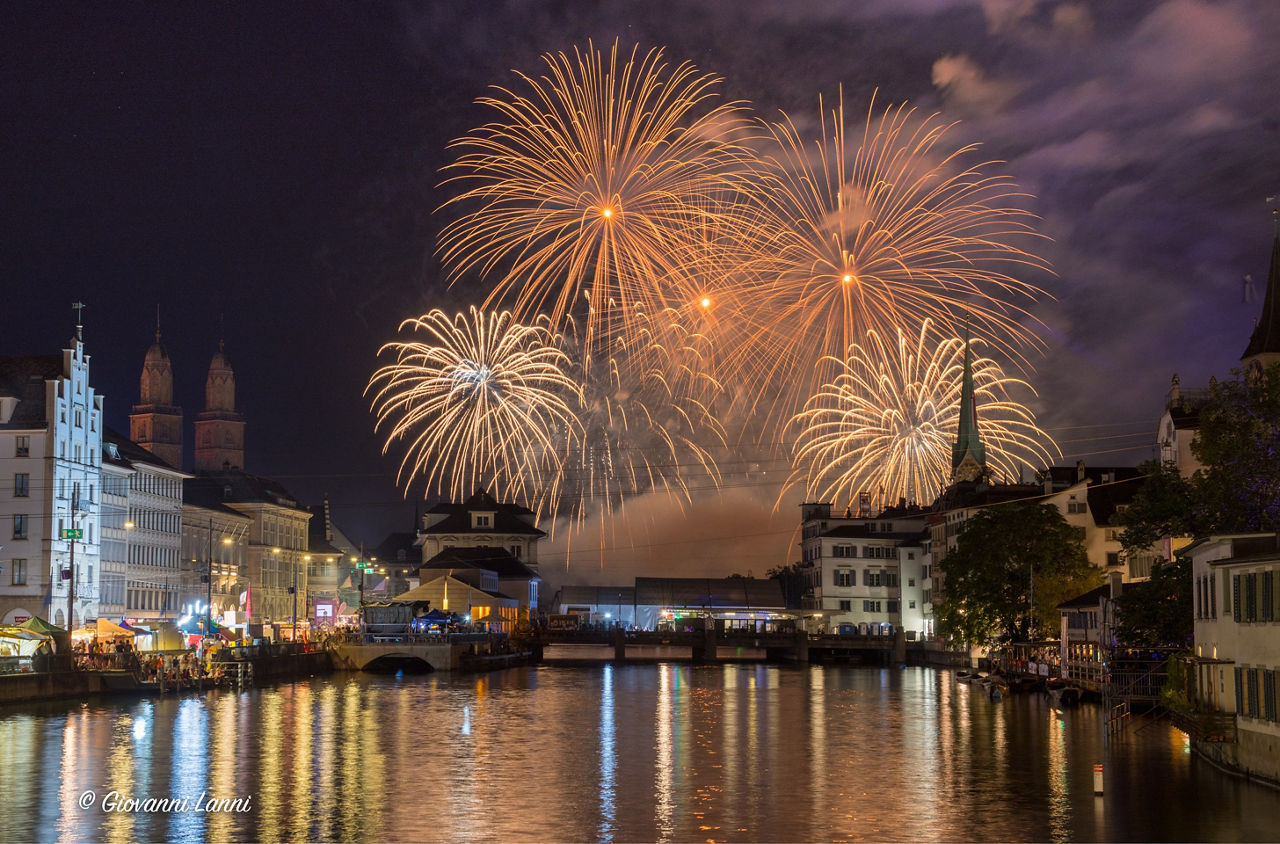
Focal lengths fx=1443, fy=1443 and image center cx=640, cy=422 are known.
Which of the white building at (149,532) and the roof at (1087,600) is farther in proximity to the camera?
the white building at (149,532)

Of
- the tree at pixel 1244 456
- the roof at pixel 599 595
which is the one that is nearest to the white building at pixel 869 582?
the roof at pixel 599 595

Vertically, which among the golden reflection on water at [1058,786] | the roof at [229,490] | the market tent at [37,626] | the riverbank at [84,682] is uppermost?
the roof at [229,490]

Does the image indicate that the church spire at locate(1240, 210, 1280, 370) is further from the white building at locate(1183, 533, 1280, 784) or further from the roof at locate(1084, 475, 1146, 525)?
the white building at locate(1183, 533, 1280, 784)

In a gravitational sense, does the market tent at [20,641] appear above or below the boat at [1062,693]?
above

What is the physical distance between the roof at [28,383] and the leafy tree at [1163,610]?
7557 centimetres

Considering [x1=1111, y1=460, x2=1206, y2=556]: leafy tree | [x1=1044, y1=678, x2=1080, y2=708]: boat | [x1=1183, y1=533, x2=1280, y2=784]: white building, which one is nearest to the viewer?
[x1=1183, y1=533, x2=1280, y2=784]: white building

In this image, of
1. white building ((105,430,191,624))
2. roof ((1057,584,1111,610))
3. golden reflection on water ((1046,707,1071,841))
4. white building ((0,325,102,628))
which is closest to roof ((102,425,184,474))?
white building ((105,430,191,624))

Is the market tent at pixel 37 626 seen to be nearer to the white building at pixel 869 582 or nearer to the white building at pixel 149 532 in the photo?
the white building at pixel 149 532

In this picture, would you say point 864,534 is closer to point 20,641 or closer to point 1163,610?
point 1163,610

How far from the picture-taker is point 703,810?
4225cm

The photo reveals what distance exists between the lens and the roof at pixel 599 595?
183250 mm

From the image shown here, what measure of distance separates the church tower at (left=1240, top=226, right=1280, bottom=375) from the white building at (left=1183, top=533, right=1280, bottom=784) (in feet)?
167

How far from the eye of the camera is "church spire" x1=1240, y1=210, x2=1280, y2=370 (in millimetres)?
98000

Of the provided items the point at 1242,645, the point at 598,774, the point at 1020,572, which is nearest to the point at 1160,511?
the point at 1242,645
